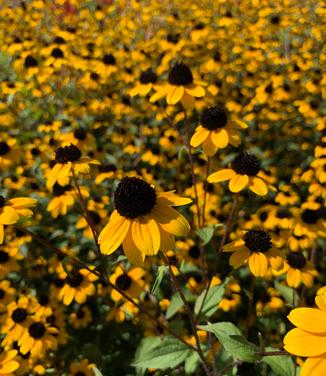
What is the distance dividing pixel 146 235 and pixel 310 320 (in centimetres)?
60

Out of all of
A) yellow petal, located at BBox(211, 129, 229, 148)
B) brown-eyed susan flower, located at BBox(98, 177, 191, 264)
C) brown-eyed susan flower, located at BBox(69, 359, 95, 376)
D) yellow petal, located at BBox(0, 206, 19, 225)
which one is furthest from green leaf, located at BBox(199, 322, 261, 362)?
brown-eyed susan flower, located at BBox(69, 359, 95, 376)

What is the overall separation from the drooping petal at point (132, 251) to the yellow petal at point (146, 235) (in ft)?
0.12

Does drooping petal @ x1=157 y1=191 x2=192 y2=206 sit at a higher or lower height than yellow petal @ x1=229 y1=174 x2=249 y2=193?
higher

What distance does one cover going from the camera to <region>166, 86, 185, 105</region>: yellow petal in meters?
2.53

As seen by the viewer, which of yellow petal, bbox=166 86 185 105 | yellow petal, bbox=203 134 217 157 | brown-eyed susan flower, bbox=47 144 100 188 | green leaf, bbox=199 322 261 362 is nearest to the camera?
green leaf, bbox=199 322 261 362

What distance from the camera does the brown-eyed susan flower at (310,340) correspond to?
3.33 feet

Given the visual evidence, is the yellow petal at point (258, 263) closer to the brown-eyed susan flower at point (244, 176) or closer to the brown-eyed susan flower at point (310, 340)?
the brown-eyed susan flower at point (244, 176)

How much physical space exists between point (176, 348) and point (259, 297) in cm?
151

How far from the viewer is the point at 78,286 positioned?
2887mm

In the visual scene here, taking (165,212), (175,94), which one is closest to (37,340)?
(165,212)

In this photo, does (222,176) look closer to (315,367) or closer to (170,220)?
(170,220)

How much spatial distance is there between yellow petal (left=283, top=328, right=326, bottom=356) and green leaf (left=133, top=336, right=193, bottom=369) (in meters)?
1.12

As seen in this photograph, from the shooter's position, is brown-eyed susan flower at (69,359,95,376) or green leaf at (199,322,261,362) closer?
green leaf at (199,322,261,362)

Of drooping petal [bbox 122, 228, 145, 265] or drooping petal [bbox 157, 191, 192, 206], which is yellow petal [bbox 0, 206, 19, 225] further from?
drooping petal [bbox 157, 191, 192, 206]
